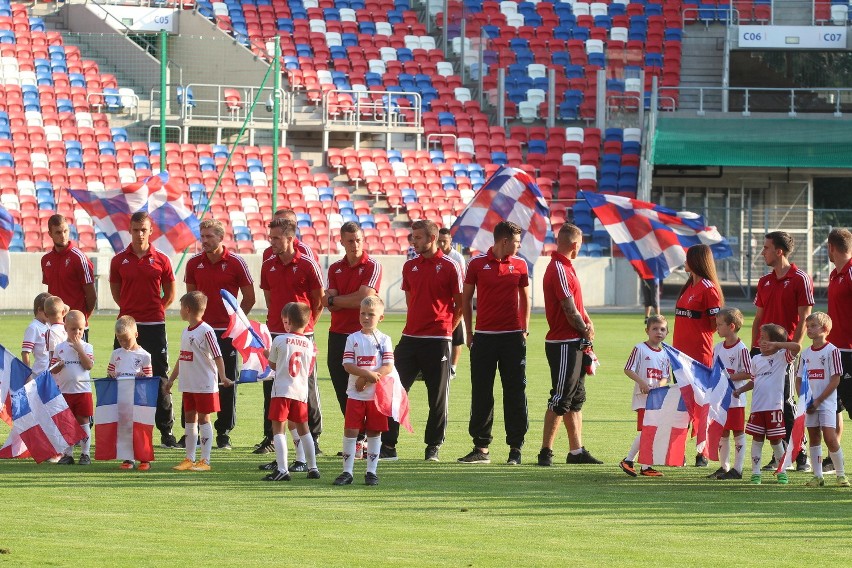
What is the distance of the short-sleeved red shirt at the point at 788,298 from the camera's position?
33.0 ft

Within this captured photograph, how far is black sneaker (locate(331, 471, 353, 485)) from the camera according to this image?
9.20 m

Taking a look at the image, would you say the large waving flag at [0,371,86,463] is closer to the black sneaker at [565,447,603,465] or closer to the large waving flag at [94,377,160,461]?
the large waving flag at [94,377,160,461]

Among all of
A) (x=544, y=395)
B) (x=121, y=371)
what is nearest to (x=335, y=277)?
(x=121, y=371)

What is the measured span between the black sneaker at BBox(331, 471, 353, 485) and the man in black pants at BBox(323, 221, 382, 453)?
134 cm

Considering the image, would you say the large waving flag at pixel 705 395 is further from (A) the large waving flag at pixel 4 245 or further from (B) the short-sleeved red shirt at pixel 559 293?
(A) the large waving flag at pixel 4 245

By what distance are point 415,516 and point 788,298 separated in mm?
3524

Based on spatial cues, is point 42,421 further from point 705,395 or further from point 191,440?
point 705,395

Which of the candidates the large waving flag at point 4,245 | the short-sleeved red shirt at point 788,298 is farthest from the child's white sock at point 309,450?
the large waving flag at point 4,245

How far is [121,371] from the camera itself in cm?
1029

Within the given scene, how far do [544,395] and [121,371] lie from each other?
620 centimetres

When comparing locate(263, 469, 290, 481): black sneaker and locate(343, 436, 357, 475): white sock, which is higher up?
locate(343, 436, 357, 475): white sock

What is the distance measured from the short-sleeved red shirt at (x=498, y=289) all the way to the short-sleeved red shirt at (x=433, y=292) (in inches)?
6.3

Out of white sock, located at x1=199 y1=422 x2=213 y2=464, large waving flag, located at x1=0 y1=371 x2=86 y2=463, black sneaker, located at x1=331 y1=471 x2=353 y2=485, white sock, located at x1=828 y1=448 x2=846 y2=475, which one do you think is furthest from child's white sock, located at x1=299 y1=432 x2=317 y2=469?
white sock, located at x1=828 y1=448 x2=846 y2=475

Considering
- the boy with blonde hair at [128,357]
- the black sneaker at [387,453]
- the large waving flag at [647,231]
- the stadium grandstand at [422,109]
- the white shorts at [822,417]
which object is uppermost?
the stadium grandstand at [422,109]
